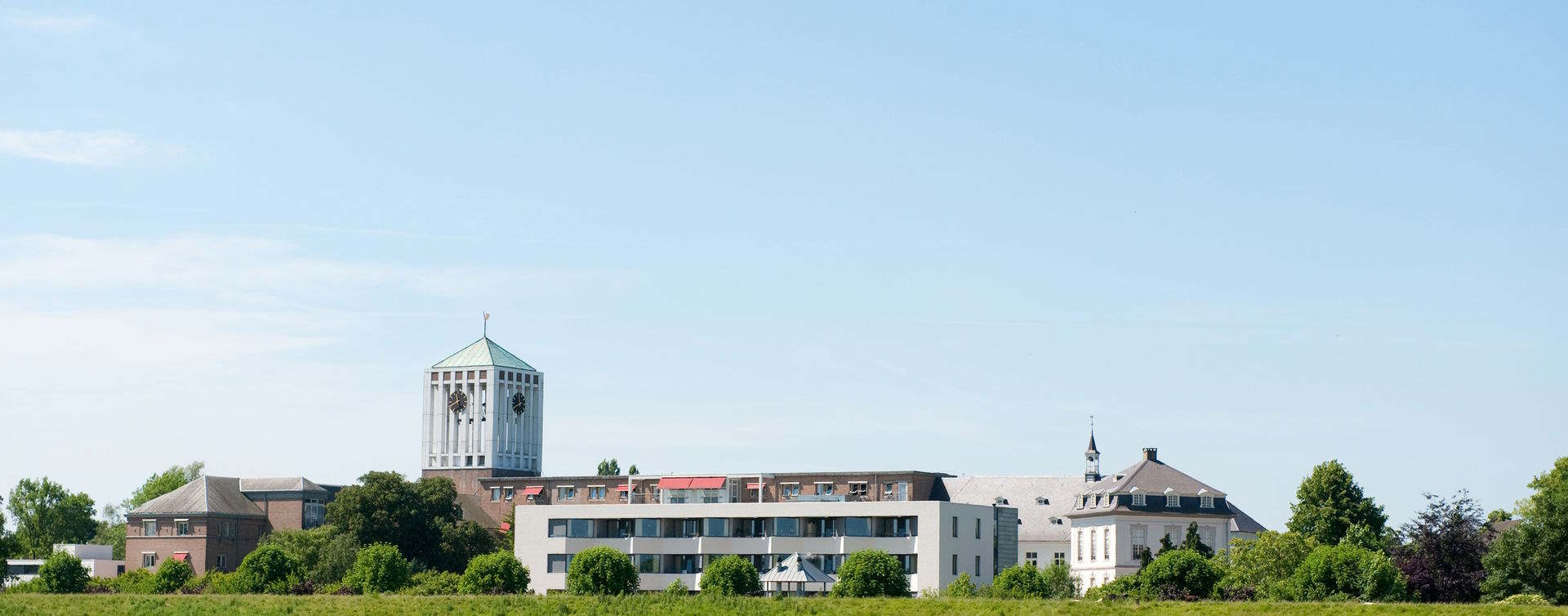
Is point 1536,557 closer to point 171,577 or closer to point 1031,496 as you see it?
point 1031,496

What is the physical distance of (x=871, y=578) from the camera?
84.8 metres

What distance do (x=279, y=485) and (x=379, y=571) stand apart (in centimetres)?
4420

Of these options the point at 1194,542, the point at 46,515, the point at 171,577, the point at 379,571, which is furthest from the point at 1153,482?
the point at 46,515

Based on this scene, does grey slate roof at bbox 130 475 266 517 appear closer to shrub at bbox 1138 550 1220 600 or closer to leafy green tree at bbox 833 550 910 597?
leafy green tree at bbox 833 550 910 597

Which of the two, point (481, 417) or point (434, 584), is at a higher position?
point (481, 417)

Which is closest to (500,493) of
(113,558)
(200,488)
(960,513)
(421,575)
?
(200,488)

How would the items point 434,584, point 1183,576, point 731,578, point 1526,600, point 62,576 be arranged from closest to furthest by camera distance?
point 1526,600 < point 1183,576 < point 731,578 < point 434,584 < point 62,576

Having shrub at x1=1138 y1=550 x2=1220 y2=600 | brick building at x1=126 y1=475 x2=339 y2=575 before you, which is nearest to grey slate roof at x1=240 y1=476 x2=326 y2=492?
brick building at x1=126 y1=475 x2=339 y2=575

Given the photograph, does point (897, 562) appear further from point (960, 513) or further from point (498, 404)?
point (498, 404)

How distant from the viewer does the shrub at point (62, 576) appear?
10175 centimetres

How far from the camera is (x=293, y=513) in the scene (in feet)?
438

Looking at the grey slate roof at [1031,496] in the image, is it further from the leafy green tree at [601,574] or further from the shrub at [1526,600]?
the shrub at [1526,600]

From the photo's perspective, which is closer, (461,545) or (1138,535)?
(1138,535)

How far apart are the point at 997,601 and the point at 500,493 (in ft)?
230
